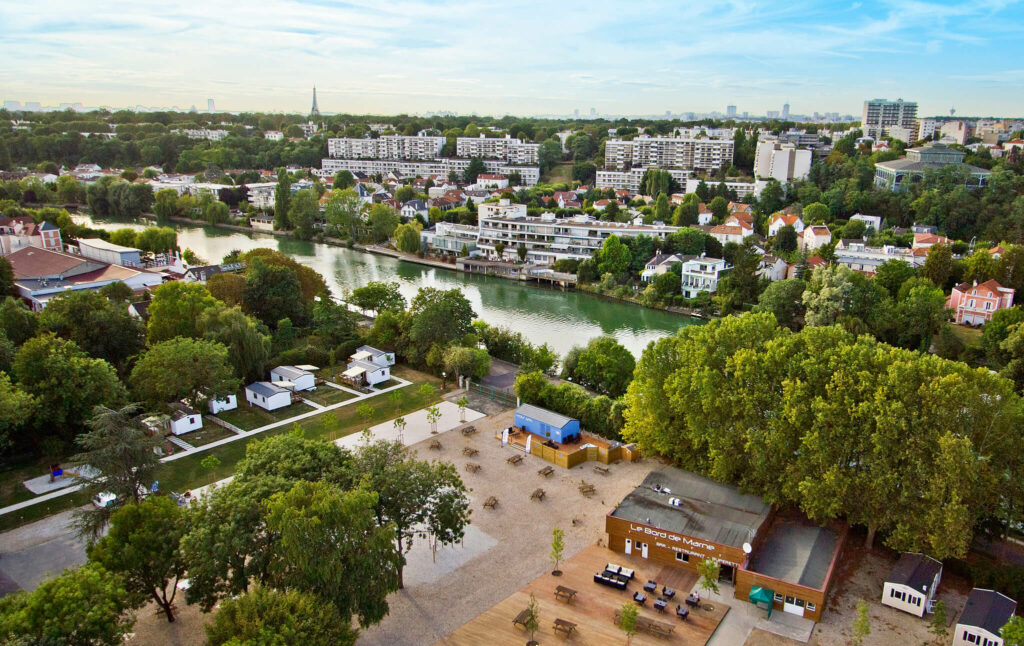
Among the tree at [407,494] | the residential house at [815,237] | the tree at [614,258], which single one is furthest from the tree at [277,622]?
the residential house at [815,237]

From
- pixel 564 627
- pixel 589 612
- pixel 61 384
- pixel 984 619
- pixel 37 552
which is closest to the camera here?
pixel 984 619

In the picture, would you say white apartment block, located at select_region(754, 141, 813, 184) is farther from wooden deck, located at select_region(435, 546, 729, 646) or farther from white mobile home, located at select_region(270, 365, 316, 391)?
wooden deck, located at select_region(435, 546, 729, 646)

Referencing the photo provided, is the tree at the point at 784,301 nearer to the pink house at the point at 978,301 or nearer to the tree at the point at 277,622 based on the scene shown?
the pink house at the point at 978,301

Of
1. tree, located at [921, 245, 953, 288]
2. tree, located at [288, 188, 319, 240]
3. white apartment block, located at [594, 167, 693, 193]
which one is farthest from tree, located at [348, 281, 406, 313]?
white apartment block, located at [594, 167, 693, 193]

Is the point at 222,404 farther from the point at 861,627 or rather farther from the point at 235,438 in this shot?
the point at 861,627

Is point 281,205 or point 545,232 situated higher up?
point 281,205

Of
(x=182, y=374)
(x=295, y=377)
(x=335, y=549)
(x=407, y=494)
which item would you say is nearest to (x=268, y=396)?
(x=295, y=377)

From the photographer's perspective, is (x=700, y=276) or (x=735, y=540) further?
(x=700, y=276)

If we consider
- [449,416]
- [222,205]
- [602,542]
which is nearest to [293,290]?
[449,416]
